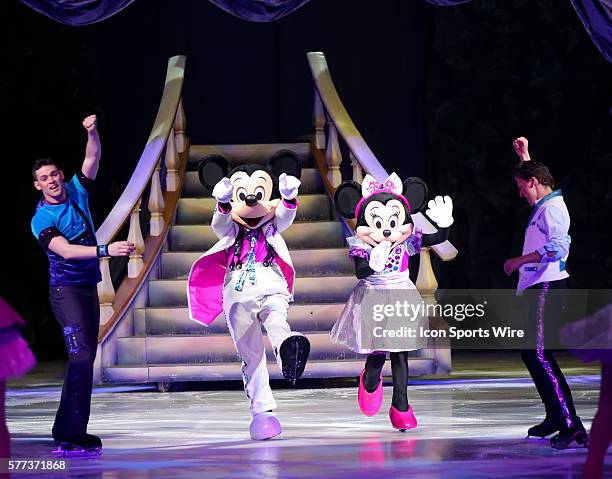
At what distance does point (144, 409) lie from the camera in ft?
22.0

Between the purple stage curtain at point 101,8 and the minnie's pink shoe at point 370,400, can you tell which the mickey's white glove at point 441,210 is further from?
the purple stage curtain at point 101,8

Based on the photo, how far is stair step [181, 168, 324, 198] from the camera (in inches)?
367

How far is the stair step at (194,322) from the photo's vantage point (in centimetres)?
797

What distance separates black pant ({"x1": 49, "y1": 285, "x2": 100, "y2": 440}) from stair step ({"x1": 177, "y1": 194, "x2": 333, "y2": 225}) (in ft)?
12.9

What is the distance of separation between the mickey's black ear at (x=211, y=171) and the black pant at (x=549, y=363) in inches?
56.4

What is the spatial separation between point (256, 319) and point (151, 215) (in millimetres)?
3281

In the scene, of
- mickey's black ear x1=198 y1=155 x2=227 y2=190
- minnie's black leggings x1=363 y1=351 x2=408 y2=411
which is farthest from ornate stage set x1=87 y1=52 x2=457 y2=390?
mickey's black ear x1=198 y1=155 x2=227 y2=190

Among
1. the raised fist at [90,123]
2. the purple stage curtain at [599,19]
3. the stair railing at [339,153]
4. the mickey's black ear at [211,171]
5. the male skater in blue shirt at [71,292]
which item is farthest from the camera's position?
the purple stage curtain at [599,19]

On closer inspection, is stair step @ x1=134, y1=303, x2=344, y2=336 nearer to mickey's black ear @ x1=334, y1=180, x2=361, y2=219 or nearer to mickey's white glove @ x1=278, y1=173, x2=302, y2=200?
mickey's black ear @ x1=334, y1=180, x2=361, y2=219

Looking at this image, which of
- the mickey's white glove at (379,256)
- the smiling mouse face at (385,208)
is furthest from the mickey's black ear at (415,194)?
the mickey's white glove at (379,256)

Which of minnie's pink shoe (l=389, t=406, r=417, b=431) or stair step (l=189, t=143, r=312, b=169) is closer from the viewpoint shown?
minnie's pink shoe (l=389, t=406, r=417, b=431)

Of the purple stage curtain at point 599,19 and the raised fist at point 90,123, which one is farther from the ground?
the purple stage curtain at point 599,19

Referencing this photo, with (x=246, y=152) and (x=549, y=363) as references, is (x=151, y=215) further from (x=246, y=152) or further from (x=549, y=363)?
(x=549, y=363)

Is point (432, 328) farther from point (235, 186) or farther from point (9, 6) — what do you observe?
point (9, 6)
